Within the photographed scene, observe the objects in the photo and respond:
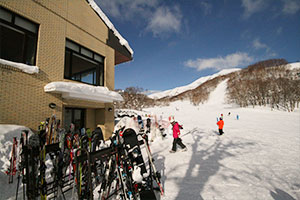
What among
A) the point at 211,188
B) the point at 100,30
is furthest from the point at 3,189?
the point at 100,30

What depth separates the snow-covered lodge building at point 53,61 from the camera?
4914mm

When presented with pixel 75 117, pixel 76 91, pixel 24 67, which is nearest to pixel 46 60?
pixel 24 67

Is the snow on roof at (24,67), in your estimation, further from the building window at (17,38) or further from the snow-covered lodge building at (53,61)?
the building window at (17,38)

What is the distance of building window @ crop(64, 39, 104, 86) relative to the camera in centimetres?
702

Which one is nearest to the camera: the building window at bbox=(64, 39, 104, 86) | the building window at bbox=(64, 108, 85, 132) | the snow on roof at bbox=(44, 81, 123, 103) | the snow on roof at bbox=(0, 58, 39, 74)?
the snow on roof at bbox=(0, 58, 39, 74)

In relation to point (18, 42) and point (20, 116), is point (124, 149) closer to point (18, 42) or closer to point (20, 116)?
point (20, 116)

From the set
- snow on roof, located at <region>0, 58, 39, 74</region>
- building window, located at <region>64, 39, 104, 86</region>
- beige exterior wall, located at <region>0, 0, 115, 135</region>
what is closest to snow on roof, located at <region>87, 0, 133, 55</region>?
beige exterior wall, located at <region>0, 0, 115, 135</region>

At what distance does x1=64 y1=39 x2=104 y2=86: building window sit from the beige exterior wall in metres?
0.38

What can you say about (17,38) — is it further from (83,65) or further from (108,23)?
(108,23)

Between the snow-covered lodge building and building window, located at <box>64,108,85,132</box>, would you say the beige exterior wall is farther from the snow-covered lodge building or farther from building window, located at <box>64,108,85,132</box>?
building window, located at <box>64,108,85,132</box>

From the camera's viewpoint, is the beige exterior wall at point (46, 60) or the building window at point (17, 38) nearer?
the beige exterior wall at point (46, 60)

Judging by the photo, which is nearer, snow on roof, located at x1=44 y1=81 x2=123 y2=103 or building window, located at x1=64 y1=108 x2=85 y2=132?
snow on roof, located at x1=44 y1=81 x2=123 y2=103

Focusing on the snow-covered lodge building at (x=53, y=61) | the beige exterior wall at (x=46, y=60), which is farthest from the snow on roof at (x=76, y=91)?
the beige exterior wall at (x=46, y=60)

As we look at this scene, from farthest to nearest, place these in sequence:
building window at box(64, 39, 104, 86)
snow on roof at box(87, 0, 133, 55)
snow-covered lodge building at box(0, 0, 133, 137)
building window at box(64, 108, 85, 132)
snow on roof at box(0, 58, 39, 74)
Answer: snow on roof at box(87, 0, 133, 55)
building window at box(64, 108, 85, 132)
building window at box(64, 39, 104, 86)
snow-covered lodge building at box(0, 0, 133, 137)
snow on roof at box(0, 58, 39, 74)
